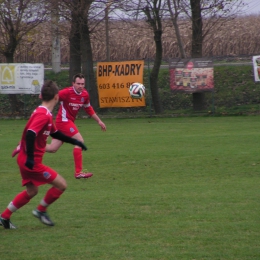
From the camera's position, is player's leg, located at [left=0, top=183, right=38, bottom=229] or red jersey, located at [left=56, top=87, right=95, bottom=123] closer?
player's leg, located at [left=0, top=183, right=38, bottom=229]

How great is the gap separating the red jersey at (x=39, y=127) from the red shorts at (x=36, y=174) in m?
0.08

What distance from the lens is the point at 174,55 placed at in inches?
1570

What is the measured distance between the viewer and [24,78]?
23.5 m

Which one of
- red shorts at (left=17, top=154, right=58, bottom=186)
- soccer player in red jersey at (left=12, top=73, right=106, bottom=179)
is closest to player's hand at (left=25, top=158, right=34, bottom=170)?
red shorts at (left=17, top=154, right=58, bottom=186)

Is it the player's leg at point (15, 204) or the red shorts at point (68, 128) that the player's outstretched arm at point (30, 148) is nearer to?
the player's leg at point (15, 204)

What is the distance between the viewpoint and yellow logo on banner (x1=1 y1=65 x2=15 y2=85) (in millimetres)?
23562

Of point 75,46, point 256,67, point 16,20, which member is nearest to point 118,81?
point 75,46

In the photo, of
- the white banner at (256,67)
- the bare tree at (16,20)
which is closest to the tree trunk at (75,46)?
the bare tree at (16,20)

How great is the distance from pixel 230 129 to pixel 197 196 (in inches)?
399

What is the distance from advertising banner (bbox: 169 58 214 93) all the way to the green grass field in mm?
7731

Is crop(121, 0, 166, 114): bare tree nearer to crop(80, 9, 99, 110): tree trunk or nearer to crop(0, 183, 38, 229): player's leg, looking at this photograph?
crop(80, 9, 99, 110): tree trunk

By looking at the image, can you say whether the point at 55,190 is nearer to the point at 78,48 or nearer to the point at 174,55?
the point at 78,48

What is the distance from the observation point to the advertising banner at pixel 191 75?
876 inches

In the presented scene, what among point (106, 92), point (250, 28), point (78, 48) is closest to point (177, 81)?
point (106, 92)
